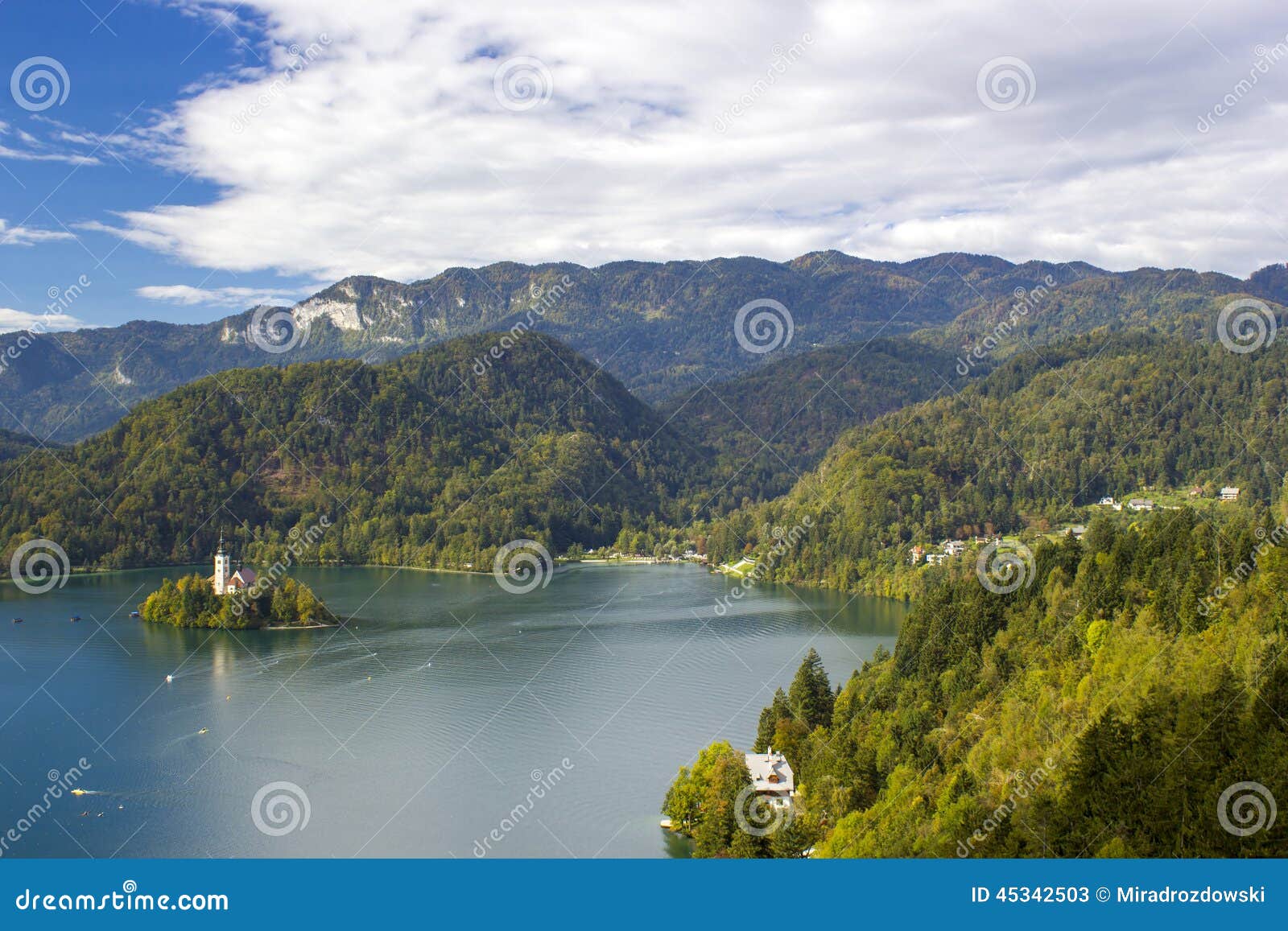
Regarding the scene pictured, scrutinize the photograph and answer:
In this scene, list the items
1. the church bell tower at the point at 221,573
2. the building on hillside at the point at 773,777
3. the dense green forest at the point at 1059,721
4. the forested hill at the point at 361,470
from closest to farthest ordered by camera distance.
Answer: the dense green forest at the point at 1059,721
the building on hillside at the point at 773,777
the church bell tower at the point at 221,573
the forested hill at the point at 361,470

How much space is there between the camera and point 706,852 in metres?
13.8

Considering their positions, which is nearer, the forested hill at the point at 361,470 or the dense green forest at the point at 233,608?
the dense green forest at the point at 233,608

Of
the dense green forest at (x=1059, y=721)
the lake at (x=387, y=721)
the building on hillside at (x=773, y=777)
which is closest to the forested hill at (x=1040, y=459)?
the lake at (x=387, y=721)

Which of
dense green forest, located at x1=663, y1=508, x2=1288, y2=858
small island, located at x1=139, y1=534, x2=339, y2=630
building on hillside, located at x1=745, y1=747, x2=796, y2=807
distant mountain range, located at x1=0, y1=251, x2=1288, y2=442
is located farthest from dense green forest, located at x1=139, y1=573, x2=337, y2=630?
distant mountain range, located at x1=0, y1=251, x2=1288, y2=442

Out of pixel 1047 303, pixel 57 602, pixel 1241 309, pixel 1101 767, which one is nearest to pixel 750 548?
pixel 57 602

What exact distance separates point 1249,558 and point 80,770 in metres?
19.5

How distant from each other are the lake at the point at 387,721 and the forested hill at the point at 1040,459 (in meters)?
13.5

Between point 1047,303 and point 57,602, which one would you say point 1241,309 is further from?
point 57,602

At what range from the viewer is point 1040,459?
5859 cm

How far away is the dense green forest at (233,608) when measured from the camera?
3444 centimetres

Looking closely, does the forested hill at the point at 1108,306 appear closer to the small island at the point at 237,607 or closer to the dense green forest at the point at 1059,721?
the small island at the point at 237,607

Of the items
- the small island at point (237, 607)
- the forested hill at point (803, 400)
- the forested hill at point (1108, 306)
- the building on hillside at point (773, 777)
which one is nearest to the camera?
the building on hillside at point (773, 777)

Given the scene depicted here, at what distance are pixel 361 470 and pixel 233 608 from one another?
3303 cm

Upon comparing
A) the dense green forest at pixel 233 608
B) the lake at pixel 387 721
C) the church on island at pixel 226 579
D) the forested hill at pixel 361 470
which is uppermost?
the forested hill at pixel 361 470
